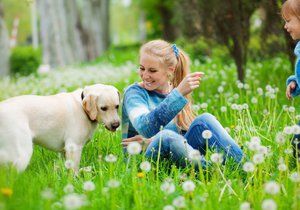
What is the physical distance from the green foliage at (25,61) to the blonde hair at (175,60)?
Answer: 1399 centimetres

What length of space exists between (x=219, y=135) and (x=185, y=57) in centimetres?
73

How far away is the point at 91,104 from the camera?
4383mm

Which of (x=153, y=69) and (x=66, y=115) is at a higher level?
(x=153, y=69)

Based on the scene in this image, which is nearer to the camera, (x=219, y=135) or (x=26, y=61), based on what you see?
(x=219, y=135)

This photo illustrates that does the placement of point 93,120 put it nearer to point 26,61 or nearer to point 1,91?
point 1,91

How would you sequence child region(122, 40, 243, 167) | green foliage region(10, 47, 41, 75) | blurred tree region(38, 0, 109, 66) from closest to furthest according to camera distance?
1. child region(122, 40, 243, 167)
2. green foliage region(10, 47, 41, 75)
3. blurred tree region(38, 0, 109, 66)

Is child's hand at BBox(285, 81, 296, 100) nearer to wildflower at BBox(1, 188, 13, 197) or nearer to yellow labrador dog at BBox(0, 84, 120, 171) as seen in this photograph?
yellow labrador dog at BBox(0, 84, 120, 171)

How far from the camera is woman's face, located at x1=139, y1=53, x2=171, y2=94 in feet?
14.2

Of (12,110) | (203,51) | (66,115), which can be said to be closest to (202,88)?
(66,115)

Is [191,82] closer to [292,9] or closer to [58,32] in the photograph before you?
[292,9]

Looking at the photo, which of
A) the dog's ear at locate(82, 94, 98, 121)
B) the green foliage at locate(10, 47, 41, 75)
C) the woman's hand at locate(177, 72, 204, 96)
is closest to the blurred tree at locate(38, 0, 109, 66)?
the green foliage at locate(10, 47, 41, 75)

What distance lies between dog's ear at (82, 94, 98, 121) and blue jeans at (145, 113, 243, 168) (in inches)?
19.8

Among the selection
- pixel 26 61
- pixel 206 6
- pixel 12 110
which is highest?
pixel 206 6

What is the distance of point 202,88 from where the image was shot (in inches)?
325
